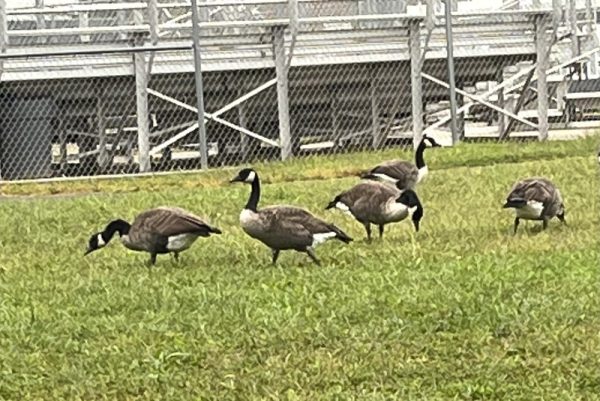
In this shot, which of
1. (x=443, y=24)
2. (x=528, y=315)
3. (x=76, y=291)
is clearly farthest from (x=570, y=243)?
(x=443, y=24)

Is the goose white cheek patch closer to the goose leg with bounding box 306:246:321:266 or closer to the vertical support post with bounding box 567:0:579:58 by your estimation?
the goose leg with bounding box 306:246:321:266

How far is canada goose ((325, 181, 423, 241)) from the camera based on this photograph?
10859mm

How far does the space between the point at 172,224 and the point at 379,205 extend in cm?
187

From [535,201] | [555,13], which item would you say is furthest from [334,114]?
[535,201]

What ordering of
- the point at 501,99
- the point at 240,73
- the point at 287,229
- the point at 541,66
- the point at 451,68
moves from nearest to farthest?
1. the point at 287,229
2. the point at 451,68
3. the point at 240,73
4. the point at 541,66
5. the point at 501,99

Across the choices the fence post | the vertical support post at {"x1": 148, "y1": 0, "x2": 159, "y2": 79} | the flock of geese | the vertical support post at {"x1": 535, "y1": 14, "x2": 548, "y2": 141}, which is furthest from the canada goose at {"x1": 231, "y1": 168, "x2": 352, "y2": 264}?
the fence post

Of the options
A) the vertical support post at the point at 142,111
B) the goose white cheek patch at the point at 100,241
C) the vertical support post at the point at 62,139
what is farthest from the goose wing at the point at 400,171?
the vertical support post at the point at 62,139

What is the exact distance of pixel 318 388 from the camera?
20.6 ft

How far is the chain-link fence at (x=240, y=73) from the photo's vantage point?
20266mm

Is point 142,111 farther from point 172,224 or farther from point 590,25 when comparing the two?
point 590,25

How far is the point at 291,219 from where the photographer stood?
9562 mm

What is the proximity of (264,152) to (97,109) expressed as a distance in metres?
2.84

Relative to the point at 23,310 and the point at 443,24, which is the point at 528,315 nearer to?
the point at 23,310

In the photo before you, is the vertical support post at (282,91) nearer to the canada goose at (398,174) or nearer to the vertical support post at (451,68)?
the vertical support post at (451,68)
